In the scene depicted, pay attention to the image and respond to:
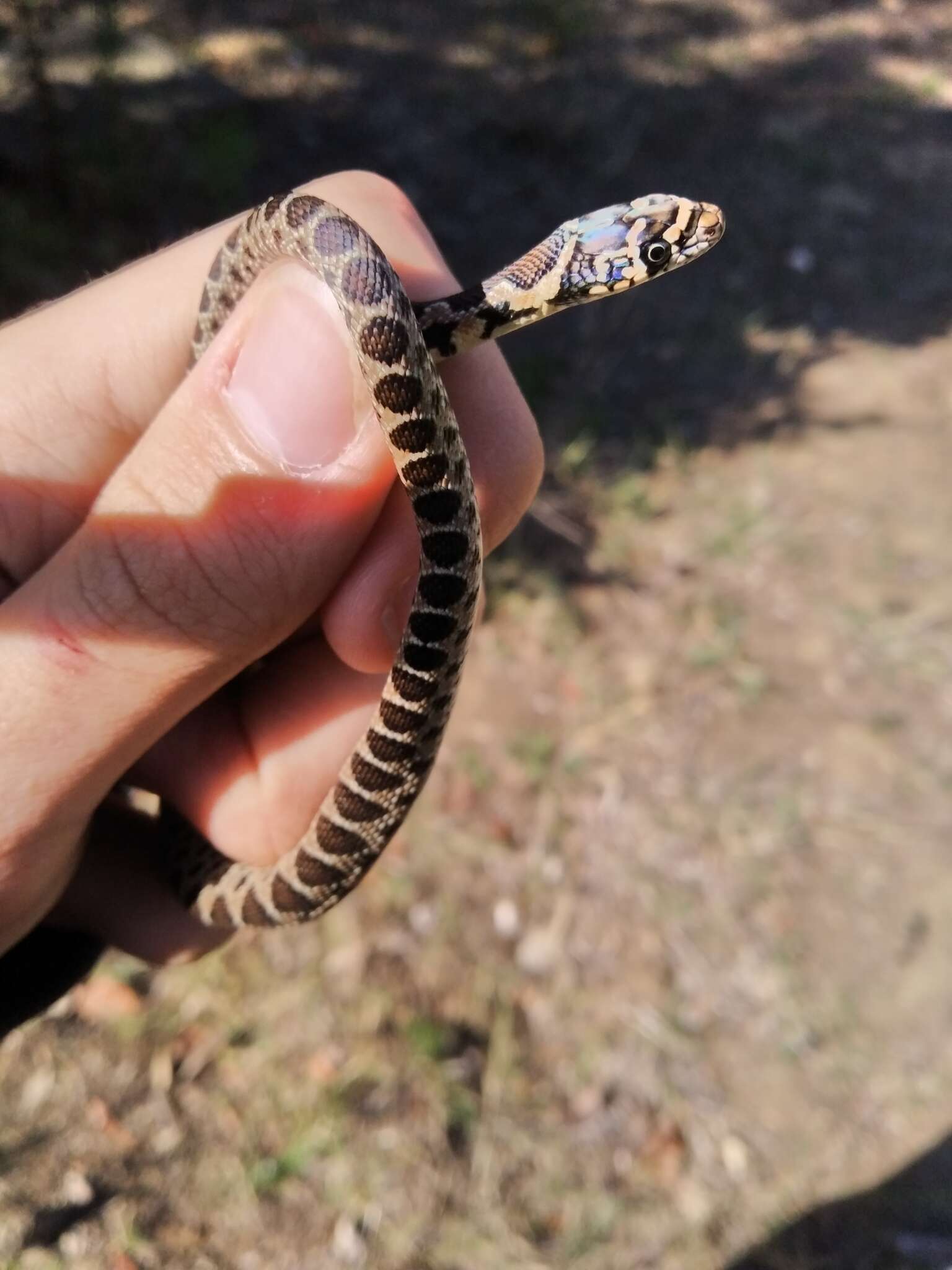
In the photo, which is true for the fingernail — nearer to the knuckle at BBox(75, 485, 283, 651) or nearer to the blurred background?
the knuckle at BBox(75, 485, 283, 651)

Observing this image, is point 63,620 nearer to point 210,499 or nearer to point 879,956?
point 210,499

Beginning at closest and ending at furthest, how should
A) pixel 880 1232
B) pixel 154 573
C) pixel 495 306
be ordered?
pixel 154 573
pixel 495 306
pixel 880 1232

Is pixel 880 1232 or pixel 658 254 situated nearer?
pixel 658 254

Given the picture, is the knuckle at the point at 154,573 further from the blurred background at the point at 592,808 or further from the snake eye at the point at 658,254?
the blurred background at the point at 592,808

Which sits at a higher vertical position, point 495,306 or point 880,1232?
point 495,306

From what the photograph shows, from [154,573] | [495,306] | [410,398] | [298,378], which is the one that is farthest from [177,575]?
[495,306]

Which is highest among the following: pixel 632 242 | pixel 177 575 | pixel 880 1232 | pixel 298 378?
pixel 298 378

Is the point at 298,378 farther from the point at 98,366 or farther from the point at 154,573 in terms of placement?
the point at 98,366
